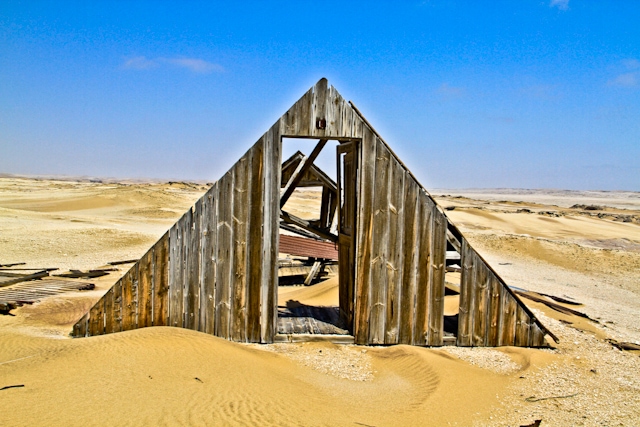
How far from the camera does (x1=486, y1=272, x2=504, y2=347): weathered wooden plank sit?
318 inches

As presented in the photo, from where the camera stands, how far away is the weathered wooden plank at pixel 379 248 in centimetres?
779

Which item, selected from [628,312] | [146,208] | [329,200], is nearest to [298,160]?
[329,200]

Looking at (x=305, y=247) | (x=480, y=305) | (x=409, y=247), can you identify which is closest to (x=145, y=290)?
(x=409, y=247)

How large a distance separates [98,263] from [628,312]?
604 inches

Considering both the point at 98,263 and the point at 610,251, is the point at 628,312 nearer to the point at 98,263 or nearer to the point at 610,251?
the point at 610,251

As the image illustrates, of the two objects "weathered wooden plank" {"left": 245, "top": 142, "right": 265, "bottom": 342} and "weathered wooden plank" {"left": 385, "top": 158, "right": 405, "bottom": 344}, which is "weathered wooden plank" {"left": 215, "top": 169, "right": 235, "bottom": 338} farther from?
"weathered wooden plank" {"left": 385, "top": 158, "right": 405, "bottom": 344}

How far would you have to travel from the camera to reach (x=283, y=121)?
7.55 m

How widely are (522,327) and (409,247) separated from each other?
2.29 meters

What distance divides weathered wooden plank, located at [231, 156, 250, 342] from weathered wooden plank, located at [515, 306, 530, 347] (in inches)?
170

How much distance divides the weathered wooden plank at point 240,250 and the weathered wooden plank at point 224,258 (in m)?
0.06

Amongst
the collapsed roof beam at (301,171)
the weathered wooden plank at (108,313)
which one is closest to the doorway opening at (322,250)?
the collapsed roof beam at (301,171)

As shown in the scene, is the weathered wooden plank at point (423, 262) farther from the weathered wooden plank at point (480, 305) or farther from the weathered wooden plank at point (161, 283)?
the weathered wooden plank at point (161, 283)

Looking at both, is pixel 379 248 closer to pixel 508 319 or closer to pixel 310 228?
pixel 508 319

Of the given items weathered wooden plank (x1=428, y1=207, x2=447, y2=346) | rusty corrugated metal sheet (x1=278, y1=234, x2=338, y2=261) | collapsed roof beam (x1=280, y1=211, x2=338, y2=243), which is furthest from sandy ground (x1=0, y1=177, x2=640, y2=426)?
rusty corrugated metal sheet (x1=278, y1=234, x2=338, y2=261)
